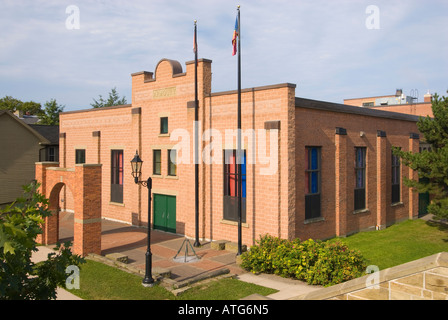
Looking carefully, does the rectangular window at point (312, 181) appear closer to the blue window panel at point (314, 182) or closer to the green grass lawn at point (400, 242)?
the blue window panel at point (314, 182)

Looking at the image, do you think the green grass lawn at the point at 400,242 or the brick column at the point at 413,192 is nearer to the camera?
the green grass lawn at the point at 400,242

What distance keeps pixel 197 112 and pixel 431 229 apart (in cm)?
1616

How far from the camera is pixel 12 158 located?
33.7 metres

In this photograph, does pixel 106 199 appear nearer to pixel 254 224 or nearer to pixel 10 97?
pixel 254 224

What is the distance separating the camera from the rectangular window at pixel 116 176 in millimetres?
26812

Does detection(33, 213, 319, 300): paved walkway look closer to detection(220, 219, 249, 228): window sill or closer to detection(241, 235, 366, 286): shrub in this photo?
detection(241, 235, 366, 286): shrub

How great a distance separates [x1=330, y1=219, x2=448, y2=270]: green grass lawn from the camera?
691 inches

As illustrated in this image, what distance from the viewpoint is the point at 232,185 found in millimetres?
19891

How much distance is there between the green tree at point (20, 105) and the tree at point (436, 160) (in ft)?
184

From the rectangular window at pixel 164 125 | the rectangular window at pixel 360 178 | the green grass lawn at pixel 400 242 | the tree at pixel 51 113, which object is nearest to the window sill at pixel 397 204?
the green grass lawn at pixel 400 242

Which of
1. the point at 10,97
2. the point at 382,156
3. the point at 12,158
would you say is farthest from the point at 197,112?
the point at 10,97

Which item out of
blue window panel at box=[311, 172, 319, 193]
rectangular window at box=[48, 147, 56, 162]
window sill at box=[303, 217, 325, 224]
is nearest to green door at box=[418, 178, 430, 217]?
window sill at box=[303, 217, 325, 224]

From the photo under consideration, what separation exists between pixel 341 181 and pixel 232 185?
586cm

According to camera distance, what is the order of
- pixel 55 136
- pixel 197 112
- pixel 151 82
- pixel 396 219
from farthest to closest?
pixel 55 136, pixel 396 219, pixel 151 82, pixel 197 112
